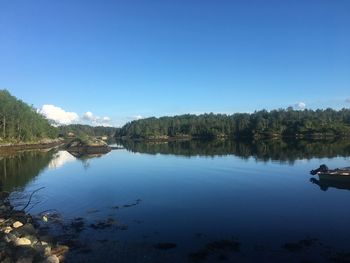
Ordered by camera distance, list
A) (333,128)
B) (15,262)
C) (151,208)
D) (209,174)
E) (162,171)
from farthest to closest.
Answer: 1. (333,128)
2. (162,171)
3. (209,174)
4. (151,208)
5. (15,262)

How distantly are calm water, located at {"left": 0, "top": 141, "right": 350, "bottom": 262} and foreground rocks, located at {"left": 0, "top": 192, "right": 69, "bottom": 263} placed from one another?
137 centimetres

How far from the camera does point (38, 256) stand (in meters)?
20.3

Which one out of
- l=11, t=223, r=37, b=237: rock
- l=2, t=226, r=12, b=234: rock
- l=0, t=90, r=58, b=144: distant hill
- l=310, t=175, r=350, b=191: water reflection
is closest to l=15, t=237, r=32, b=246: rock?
l=11, t=223, r=37, b=237: rock

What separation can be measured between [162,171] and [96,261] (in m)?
44.6

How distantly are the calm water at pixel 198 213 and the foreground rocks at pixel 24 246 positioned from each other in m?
1.37

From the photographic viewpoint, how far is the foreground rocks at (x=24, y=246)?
19953 millimetres

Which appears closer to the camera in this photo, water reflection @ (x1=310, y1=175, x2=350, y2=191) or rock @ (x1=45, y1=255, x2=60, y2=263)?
rock @ (x1=45, y1=255, x2=60, y2=263)

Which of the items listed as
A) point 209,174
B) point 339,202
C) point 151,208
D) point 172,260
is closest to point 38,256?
point 172,260

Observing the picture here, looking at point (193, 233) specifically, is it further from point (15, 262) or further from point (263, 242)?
point (15, 262)

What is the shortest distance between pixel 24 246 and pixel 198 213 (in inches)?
609

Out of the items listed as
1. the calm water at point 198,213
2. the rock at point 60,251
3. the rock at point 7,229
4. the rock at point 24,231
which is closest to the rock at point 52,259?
the rock at point 60,251

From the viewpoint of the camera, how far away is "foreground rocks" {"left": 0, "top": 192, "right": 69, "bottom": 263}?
1995cm

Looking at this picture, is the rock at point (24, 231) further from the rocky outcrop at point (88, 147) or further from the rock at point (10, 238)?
the rocky outcrop at point (88, 147)

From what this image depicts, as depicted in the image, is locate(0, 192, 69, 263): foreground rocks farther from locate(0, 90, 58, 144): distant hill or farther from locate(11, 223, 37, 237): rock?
locate(0, 90, 58, 144): distant hill
